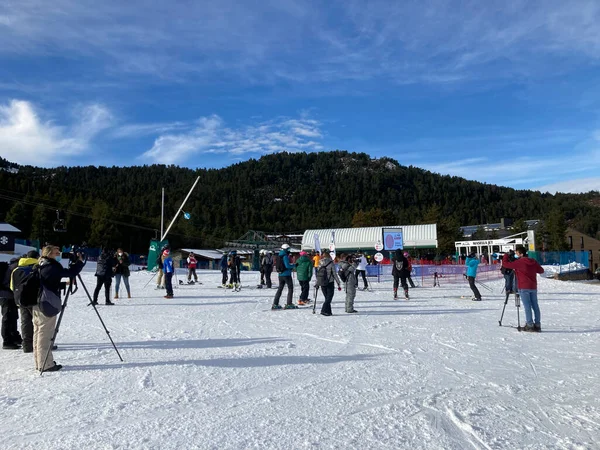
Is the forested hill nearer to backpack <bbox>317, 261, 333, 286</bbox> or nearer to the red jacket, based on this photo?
backpack <bbox>317, 261, 333, 286</bbox>

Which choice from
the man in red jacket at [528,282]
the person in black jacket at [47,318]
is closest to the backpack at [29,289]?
the person in black jacket at [47,318]

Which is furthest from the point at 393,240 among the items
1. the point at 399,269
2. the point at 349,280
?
the point at 349,280

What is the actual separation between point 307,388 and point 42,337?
3.36 m

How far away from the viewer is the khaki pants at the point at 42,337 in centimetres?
579

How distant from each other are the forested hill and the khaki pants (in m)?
65.7

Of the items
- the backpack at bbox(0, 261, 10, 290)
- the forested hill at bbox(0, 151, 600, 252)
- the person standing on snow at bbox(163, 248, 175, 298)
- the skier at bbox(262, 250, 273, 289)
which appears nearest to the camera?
the backpack at bbox(0, 261, 10, 290)

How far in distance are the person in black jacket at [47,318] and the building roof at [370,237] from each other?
5249 centimetres

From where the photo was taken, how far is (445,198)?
190 metres

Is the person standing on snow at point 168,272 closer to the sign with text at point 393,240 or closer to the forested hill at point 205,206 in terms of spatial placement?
the sign with text at point 393,240

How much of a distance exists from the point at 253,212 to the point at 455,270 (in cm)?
13053

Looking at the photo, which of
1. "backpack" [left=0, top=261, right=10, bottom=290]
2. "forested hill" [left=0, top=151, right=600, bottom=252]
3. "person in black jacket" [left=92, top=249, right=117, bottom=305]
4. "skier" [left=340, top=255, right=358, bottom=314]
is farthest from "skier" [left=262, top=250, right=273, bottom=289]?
"forested hill" [left=0, top=151, right=600, bottom=252]

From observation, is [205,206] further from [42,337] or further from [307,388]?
[307,388]

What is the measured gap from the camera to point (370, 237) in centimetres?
6444

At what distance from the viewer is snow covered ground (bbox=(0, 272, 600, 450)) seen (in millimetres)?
3826
